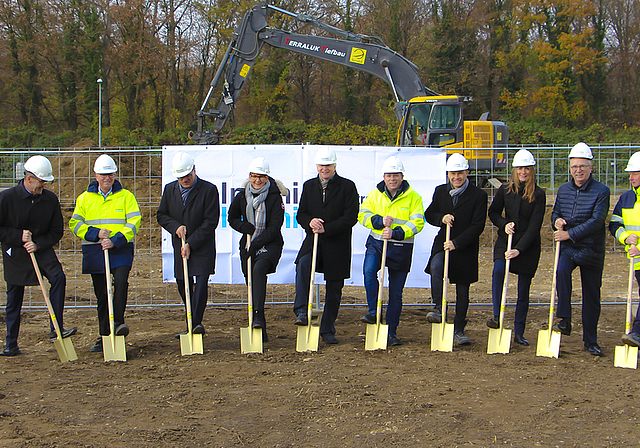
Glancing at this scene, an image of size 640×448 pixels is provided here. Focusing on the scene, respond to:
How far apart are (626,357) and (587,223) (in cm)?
123

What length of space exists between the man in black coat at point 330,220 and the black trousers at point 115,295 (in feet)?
5.58

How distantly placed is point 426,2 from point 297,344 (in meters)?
34.3

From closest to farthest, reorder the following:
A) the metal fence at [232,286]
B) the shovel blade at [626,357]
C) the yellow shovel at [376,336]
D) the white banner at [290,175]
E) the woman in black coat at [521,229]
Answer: the shovel blade at [626,357], the yellow shovel at [376,336], the woman in black coat at [521,229], the white banner at [290,175], the metal fence at [232,286]

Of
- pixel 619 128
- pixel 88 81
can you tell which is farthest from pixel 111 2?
pixel 619 128

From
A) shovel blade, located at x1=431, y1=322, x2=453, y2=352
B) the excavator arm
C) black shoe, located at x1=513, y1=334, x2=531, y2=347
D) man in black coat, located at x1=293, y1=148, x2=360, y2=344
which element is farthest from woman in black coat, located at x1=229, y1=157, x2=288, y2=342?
the excavator arm

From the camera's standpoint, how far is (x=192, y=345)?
234 inches

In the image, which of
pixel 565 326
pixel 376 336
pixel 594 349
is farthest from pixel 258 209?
pixel 594 349

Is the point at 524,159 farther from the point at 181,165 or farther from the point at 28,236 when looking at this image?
the point at 28,236

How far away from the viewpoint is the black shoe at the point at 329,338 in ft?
20.8

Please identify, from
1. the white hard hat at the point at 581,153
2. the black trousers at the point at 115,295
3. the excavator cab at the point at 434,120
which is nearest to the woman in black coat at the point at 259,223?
the black trousers at the point at 115,295

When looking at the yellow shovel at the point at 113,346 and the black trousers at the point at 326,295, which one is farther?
the black trousers at the point at 326,295

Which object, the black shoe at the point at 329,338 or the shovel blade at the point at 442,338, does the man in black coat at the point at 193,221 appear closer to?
the black shoe at the point at 329,338

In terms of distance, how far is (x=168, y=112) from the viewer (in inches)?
1476

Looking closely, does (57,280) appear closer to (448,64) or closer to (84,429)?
(84,429)
